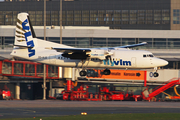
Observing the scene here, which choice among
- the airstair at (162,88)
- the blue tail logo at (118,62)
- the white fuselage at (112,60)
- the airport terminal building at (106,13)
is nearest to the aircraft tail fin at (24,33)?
the white fuselage at (112,60)

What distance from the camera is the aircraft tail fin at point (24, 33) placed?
50250 mm

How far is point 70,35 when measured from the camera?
3260 inches

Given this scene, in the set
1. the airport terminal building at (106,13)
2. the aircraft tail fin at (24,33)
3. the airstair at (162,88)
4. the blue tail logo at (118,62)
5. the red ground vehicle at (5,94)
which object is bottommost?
the red ground vehicle at (5,94)

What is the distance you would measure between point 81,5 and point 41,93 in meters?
44.7

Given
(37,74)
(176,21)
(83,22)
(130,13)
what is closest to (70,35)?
(37,74)

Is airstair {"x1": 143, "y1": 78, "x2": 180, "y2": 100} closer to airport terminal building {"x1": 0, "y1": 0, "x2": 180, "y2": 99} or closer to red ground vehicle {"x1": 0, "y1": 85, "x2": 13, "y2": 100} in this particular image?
red ground vehicle {"x1": 0, "y1": 85, "x2": 13, "y2": 100}

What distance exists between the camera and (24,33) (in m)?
50.7

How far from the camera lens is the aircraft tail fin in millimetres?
50250

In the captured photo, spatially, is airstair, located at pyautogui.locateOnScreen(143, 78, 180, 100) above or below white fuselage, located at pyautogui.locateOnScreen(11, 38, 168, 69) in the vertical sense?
below

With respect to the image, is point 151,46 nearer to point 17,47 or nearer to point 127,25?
point 127,25

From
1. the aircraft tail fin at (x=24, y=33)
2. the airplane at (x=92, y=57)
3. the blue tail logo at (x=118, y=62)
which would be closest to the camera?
the airplane at (x=92, y=57)

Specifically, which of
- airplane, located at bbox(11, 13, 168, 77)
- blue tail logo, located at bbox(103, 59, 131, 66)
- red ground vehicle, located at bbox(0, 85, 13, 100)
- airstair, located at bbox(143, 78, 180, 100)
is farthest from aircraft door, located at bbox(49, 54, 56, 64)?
airstair, located at bbox(143, 78, 180, 100)

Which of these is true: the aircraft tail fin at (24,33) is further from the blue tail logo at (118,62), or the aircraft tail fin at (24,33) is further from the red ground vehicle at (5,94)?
the red ground vehicle at (5,94)

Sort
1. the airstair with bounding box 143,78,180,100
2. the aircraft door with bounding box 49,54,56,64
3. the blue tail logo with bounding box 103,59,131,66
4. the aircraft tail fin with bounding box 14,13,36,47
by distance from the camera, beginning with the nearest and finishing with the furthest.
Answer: the blue tail logo with bounding box 103,59,131,66, the aircraft door with bounding box 49,54,56,64, the aircraft tail fin with bounding box 14,13,36,47, the airstair with bounding box 143,78,180,100
